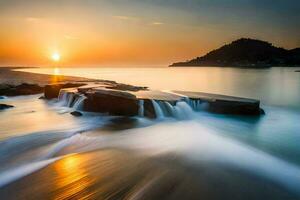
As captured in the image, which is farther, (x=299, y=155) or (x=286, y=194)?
(x=299, y=155)

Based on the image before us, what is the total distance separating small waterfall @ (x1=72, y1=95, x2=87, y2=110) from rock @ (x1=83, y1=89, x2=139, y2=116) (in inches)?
27.4

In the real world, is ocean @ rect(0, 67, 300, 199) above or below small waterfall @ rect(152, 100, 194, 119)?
below

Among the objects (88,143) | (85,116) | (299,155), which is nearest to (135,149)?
(88,143)

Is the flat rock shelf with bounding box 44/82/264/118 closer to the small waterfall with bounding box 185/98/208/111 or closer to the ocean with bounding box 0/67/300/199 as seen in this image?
the small waterfall with bounding box 185/98/208/111

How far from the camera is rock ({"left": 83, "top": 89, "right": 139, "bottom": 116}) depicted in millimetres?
16203

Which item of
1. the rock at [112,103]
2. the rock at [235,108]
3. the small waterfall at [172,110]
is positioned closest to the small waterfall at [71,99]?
the rock at [112,103]

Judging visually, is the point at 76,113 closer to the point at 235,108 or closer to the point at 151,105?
the point at 151,105

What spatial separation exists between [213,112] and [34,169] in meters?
12.5

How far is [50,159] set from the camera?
28.6 feet

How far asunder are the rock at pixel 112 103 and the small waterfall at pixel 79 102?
0.70 metres

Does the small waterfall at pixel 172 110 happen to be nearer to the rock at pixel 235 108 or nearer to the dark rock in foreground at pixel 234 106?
the dark rock in foreground at pixel 234 106

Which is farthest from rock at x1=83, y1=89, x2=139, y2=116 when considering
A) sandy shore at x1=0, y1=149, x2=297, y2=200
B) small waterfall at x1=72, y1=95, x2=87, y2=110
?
sandy shore at x1=0, y1=149, x2=297, y2=200

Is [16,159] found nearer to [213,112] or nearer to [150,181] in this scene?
[150,181]

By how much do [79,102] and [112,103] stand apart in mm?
3352
